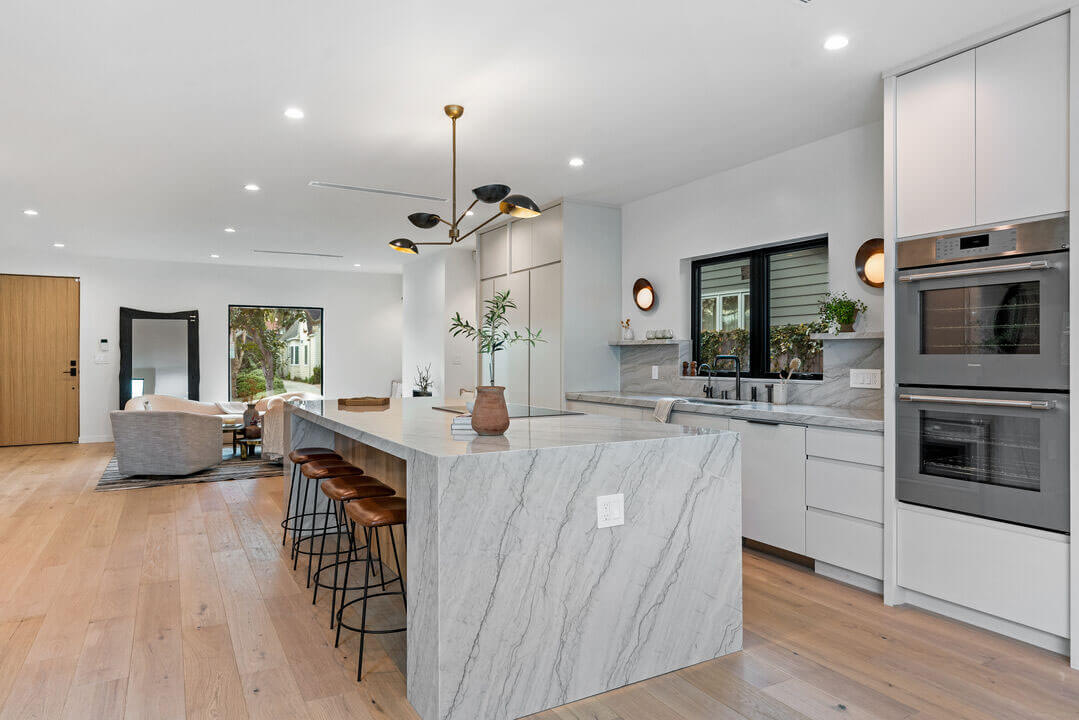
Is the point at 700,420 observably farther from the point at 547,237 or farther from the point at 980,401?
the point at 547,237

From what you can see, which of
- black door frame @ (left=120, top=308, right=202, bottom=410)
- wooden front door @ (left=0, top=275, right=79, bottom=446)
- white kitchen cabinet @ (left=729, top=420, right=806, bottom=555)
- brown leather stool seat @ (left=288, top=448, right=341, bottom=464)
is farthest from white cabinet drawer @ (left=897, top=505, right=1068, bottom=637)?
wooden front door @ (left=0, top=275, right=79, bottom=446)

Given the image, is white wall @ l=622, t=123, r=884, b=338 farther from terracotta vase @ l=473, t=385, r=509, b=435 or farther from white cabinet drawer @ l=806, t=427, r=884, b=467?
terracotta vase @ l=473, t=385, r=509, b=435

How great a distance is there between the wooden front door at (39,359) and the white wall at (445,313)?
14.6 ft

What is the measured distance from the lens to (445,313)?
8.11 metres

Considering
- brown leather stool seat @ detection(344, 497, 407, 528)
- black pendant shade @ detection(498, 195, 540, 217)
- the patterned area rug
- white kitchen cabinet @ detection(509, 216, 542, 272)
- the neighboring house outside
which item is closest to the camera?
brown leather stool seat @ detection(344, 497, 407, 528)

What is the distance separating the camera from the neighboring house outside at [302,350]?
9891mm

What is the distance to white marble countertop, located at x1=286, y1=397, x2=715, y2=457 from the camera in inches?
85.4

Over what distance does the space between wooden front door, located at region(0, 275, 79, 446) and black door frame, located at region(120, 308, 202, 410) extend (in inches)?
21.3

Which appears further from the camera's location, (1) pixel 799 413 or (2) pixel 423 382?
(2) pixel 423 382

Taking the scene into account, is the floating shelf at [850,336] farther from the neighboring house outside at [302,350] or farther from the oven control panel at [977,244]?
the neighboring house outside at [302,350]

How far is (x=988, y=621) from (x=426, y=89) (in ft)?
11.5

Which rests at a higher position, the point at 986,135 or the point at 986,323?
the point at 986,135

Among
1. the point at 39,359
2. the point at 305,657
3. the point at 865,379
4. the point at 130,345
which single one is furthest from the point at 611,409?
the point at 39,359

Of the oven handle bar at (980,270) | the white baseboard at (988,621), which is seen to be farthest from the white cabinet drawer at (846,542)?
the oven handle bar at (980,270)
